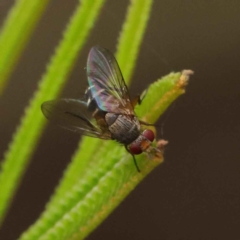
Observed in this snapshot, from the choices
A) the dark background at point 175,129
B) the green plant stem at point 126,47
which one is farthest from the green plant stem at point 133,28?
the dark background at point 175,129

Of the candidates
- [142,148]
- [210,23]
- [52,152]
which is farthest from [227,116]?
[142,148]

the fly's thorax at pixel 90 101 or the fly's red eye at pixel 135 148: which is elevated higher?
the fly's thorax at pixel 90 101

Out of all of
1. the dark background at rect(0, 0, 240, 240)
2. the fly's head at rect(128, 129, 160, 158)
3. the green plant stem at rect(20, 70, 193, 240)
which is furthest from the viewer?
the dark background at rect(0, 0, 240, 240)

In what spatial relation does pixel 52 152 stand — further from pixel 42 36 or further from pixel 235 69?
pixel 235 69

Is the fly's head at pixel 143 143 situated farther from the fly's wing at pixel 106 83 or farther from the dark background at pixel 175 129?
the dark background at pixel 175 129

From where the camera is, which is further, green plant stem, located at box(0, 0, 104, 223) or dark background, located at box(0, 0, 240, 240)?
dark background, located at box(0, 0, 240, 240)

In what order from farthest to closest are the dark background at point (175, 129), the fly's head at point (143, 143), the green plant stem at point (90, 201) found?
the dark background at point (175, 129) < the fly's head at point (143, 143) < the green plant stem at point (90, 201)

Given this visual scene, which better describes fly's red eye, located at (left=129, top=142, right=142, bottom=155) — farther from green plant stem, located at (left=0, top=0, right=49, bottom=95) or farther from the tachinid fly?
green plant stem, located at (left=0, top=0, right=49, bottom=95)

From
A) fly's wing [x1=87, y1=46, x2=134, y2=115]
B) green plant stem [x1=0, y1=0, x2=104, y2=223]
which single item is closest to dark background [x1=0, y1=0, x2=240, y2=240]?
fly's wing [x1=87, y1=46, x2=134, y2=115]
